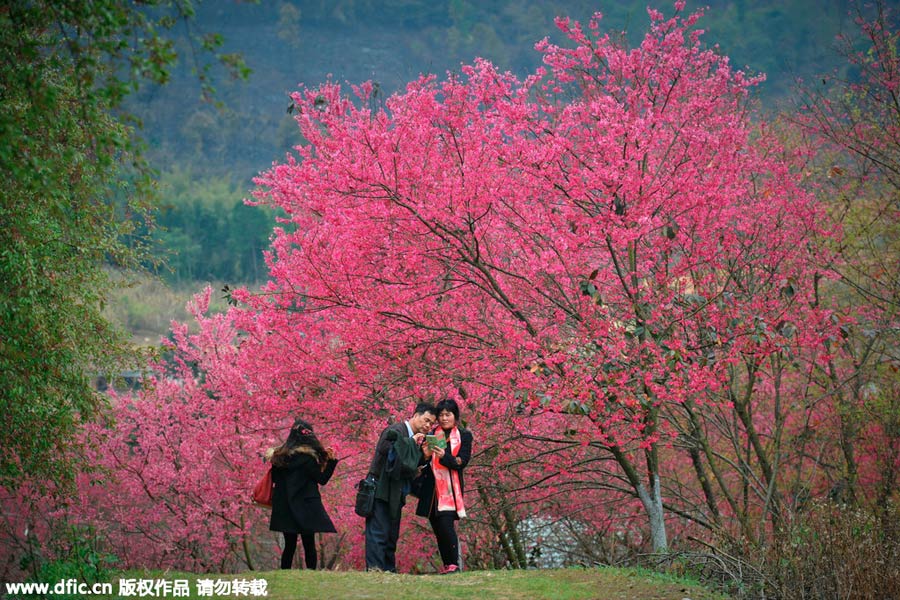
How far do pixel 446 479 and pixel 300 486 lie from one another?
4.22 ft

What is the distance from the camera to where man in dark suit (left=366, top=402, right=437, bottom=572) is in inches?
244

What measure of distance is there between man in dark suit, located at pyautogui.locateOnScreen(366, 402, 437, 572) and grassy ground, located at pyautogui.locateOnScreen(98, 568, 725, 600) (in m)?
0.47

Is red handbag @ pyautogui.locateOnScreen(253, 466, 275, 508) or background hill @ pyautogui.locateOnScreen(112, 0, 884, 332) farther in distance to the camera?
background hill @ pyautogui.locateOnScreen(112, 0, 884, 332)

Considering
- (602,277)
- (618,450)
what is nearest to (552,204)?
(602,277)

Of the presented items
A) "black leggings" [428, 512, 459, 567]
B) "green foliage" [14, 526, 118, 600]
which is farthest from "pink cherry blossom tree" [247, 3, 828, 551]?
"green foliage" [14, 526, 118, 600]

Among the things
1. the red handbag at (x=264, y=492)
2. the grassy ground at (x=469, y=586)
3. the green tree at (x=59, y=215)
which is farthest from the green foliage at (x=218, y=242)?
the grassy ground at (x=469, y=586)

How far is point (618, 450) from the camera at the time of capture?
7.34 meters

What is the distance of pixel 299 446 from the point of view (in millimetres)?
6664

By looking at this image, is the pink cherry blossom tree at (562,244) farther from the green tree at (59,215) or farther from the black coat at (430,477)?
the green tree at (59,215)

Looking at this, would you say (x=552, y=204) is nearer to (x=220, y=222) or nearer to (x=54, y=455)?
(x=54, y=455)

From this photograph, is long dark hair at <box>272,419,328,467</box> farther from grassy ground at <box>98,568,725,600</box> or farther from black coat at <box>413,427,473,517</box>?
grassy ground at <box>98,568,725,600</box>

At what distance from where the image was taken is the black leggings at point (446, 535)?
635 cm

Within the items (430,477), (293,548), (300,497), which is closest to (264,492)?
(300,497)

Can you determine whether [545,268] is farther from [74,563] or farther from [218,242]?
[218,242]
